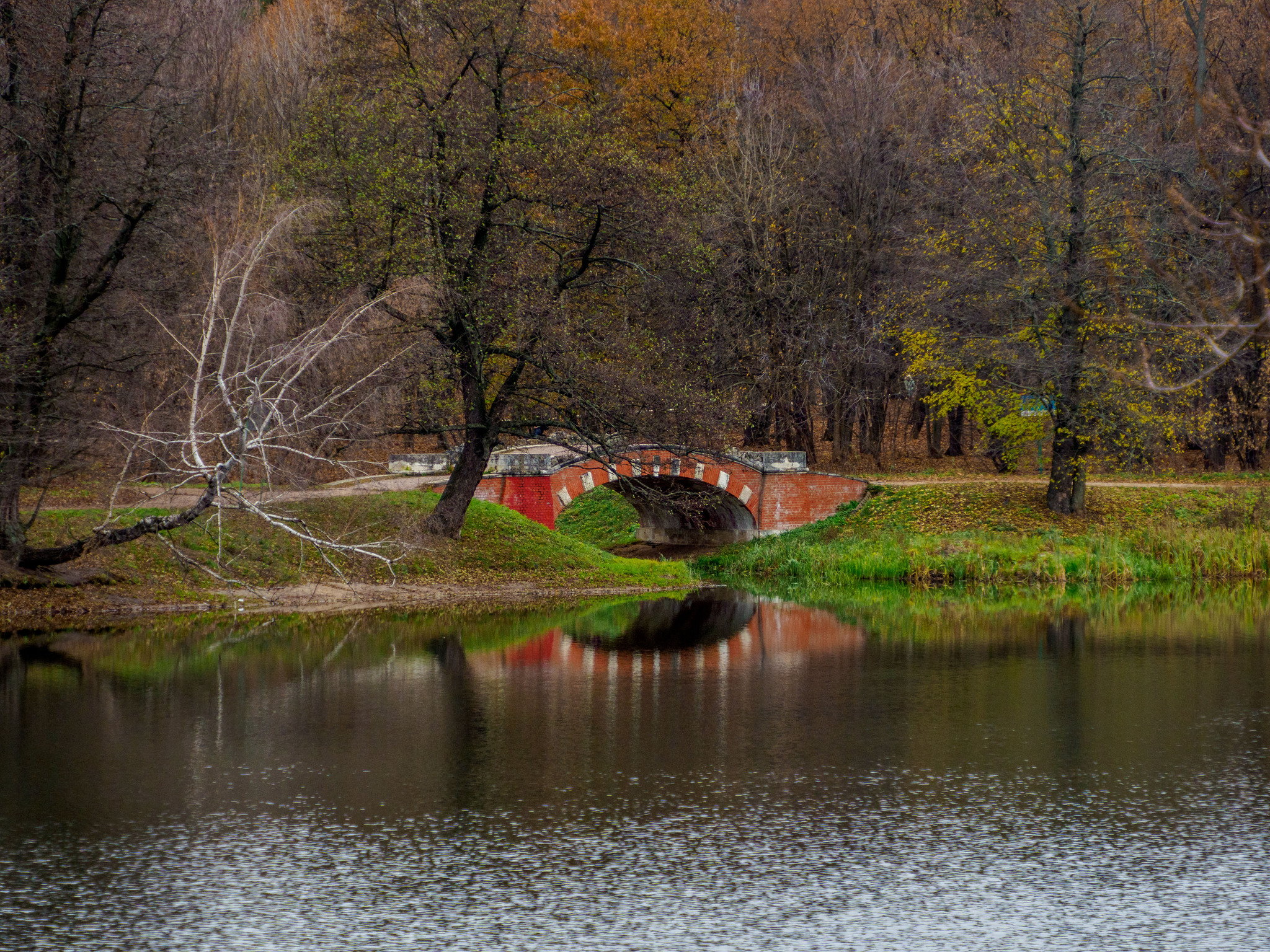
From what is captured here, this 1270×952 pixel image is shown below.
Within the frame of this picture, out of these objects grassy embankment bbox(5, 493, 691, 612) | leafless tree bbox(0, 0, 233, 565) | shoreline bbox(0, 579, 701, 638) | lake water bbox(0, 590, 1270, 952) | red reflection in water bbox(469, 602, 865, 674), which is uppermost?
leafless tree bbox(0, 0, 233, 565)

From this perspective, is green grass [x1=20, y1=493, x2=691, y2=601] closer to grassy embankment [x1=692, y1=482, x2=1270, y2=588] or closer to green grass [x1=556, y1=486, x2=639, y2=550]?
grassy embankment [x1=692, y1=482, x2=1270, y2=588]

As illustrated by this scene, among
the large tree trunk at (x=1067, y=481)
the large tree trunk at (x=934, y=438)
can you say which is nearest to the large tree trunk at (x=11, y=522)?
the large tree trunk at (x=1067, y=481)

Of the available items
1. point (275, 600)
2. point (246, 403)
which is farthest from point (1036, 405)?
point (246, 403)

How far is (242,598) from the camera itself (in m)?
24.2

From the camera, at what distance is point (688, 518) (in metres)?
38.1

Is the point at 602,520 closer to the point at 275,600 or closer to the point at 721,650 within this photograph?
the point at 275,600

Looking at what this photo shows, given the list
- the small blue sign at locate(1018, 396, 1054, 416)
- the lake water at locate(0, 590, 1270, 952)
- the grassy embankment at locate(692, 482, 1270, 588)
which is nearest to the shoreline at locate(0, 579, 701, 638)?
the lake water at locate(0, 590, 1270, 952)

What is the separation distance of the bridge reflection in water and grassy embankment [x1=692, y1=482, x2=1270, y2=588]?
5.62 meters

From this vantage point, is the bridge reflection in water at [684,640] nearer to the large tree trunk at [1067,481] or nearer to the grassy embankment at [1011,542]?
the grassy embankment at [1011,542]

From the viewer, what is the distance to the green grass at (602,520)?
41.4 metres

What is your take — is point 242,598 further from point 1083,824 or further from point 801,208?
point 801,208

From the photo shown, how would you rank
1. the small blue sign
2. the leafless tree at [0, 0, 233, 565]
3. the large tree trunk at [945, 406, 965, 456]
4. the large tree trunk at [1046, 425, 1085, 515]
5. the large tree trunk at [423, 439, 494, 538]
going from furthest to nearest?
the large tree trunk at [945, 406, 965, 456]
the large tree trunk at [1046, 425, 1085, 515]
the small blue sign
the large tree trunk at [423, 439, 494, 538]
the leafless tree at [0, 0, 233, 565]

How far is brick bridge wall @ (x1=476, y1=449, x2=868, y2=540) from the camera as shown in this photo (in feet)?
107

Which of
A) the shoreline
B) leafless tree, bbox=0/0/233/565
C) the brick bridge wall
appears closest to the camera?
leafless tree, bbox=0/0/233/565
